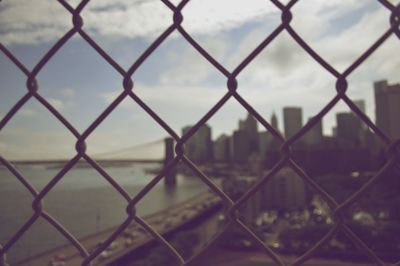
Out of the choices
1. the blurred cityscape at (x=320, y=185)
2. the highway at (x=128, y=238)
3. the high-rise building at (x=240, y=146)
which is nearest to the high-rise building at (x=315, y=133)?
the blurred cityscape at (x=320, y=185)

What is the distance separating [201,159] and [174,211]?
8117 millimetres

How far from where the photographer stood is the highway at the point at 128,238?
5590 millimetres

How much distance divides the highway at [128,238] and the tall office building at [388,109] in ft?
6.89

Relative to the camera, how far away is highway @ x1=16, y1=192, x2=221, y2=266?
18.3 ft

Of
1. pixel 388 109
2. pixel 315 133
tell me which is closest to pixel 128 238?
pixel 315 133

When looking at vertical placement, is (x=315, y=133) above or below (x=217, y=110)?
below

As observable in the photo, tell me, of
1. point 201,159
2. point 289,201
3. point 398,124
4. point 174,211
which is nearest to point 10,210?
point 398,124

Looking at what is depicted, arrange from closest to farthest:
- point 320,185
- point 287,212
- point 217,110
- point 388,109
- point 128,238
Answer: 1. point 217,110
2. point 388,109
3. point 320,185
4. point 128,238
5. point 287,212

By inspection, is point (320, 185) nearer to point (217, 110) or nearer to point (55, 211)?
point (217, 110)

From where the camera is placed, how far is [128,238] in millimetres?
8539

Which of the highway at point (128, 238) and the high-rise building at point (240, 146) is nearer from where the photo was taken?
the highway at point (128, 238)

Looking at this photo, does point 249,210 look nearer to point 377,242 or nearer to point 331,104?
point 377,242

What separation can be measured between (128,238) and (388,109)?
28.3ft

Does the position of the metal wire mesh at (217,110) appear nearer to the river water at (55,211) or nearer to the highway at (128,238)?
the river water at (55,211)
